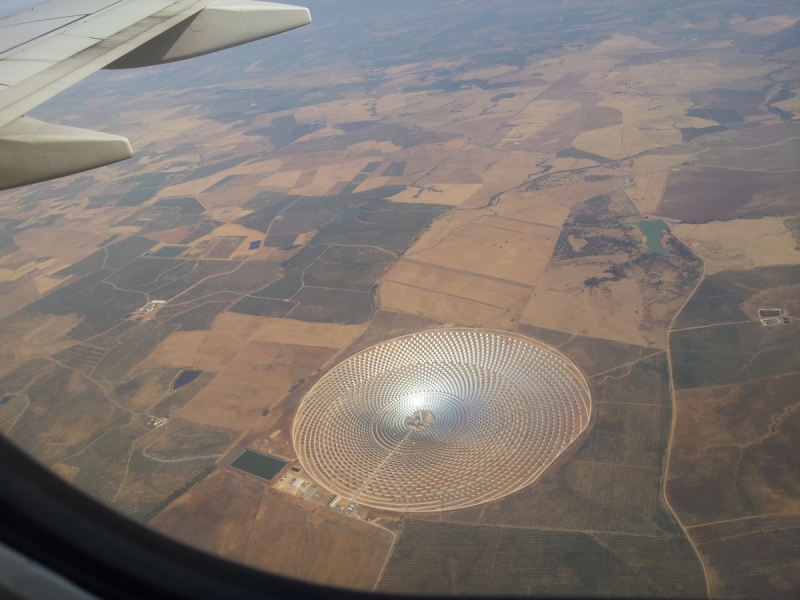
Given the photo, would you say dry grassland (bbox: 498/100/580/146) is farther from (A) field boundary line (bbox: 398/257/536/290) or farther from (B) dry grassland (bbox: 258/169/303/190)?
(A) field boundary line (bbox: 398/257/536/290)

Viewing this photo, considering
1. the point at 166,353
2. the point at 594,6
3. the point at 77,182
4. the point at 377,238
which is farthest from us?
the point at 594,6

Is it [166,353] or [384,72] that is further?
[384,72]

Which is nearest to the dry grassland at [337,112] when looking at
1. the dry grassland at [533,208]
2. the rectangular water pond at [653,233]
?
the dry grassland at [533,208]

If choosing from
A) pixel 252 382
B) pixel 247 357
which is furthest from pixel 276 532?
pixel 247 357

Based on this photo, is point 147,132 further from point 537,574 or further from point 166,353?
point 537,574

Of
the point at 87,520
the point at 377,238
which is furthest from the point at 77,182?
the point at 87,520

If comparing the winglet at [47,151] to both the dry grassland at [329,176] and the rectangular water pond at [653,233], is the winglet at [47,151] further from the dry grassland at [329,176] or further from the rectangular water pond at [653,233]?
the dry grassland at [329,176]
